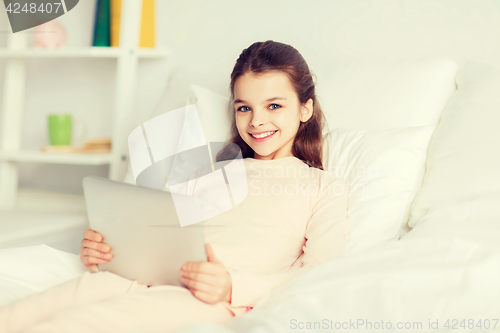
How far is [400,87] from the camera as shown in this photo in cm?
107

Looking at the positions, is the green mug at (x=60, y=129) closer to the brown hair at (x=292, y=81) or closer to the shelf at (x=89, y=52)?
the shelf at (x=89, y=52)

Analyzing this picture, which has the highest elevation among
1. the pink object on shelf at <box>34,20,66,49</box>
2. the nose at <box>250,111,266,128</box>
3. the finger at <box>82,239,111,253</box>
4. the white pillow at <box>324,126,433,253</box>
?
the pink object on shelf at <box>34,20,66,49</box>

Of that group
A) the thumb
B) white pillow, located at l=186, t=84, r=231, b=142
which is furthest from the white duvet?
white pillow, located at l=186, t=84, r=231, b=142

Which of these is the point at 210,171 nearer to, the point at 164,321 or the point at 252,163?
the point at 252,163

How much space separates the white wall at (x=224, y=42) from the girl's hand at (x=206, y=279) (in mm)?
731

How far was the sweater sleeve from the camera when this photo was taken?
0.70 m

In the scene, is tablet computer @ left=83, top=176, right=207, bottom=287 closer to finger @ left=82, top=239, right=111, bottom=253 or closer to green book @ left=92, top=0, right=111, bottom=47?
finger @ left=82, top=239, right=111, bottom=253

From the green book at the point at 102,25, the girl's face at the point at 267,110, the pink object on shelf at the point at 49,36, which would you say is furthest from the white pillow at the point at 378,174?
the pink object on shelf at the point at 49,36

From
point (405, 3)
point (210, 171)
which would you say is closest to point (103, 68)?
point (210, 171)

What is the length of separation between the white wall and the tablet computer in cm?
63

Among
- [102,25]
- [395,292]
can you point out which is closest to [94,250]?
[395,292]

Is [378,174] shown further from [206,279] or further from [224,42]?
[224,42]

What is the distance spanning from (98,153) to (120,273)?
36.9 inches

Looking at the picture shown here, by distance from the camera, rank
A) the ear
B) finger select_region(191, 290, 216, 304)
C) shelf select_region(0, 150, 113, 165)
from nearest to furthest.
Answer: finger select_region(191, 290, 216, 304) < the ear < shelf select_region(0, 150, 113, 165)
